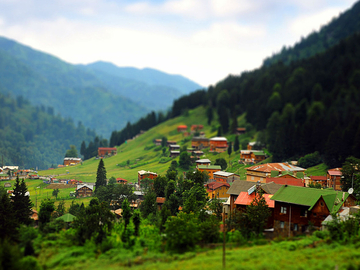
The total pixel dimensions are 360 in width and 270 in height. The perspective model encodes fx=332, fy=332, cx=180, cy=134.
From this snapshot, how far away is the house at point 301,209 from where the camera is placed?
3894 centimetres

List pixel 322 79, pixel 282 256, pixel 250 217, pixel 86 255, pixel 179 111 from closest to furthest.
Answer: pixel 282 256
pixel 86 255
pixel 250 217
pixel 322 79
pixel 179 111

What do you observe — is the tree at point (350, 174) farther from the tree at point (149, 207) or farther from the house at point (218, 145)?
the house at point (218, 145)

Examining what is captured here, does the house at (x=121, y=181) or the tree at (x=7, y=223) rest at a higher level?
the house at (x=121, y=181)

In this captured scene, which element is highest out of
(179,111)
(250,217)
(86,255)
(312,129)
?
(179,111)

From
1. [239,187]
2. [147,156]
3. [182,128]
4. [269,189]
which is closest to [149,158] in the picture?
[147,156]

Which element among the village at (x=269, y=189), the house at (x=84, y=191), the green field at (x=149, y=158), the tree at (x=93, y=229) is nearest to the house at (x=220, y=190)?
the village at (x=269, y=189)

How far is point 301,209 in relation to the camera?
3962cm

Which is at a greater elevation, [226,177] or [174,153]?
[174,153]

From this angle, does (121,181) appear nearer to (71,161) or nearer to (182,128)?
(71,161)

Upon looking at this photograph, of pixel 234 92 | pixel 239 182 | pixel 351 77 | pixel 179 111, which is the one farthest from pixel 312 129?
pixel 179 111

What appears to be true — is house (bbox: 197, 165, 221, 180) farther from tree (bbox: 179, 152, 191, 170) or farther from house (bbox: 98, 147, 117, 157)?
house (bbox: 98, 147, 117, 157)

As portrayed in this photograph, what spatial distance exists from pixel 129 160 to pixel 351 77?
94.1 meters

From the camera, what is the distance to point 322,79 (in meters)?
143

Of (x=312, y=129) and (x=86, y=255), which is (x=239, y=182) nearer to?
(x=86, y=255)
